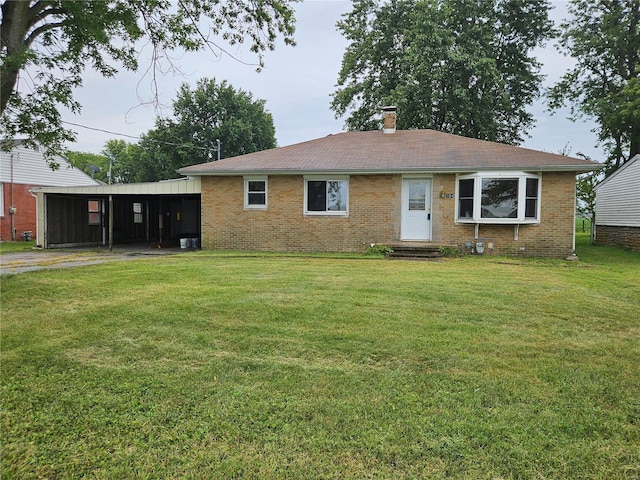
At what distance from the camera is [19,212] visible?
65.4ft

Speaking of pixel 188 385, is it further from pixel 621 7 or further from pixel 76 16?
pixel 621 7

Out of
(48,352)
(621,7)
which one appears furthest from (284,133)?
(48,352)

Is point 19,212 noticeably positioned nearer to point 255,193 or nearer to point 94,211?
point 94,211

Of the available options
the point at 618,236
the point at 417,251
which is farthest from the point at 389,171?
the point at 618,236

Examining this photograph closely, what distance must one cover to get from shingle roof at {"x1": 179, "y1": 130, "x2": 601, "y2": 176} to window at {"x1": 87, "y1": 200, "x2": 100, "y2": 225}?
6330mm

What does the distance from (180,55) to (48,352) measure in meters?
4.13

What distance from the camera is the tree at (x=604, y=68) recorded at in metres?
20.6

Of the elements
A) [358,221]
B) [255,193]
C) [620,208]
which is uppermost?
[255,193]

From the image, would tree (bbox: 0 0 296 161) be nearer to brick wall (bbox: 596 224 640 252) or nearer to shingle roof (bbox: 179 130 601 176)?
shingle roof (bbox: 179 130 601 176)

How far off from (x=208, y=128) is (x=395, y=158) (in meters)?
30.3

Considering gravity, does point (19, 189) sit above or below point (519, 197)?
above

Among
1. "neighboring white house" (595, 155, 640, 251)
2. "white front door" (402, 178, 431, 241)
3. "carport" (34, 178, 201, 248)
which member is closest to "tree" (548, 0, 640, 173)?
"neighboring white house" (595, 155, 640, 251)

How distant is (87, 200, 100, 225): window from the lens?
17312 millimetres

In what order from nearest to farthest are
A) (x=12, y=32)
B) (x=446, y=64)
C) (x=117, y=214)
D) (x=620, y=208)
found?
(x=12, y=32) → (x=620, y=208) → (x=117, y=214) → (x=446, y=64)
